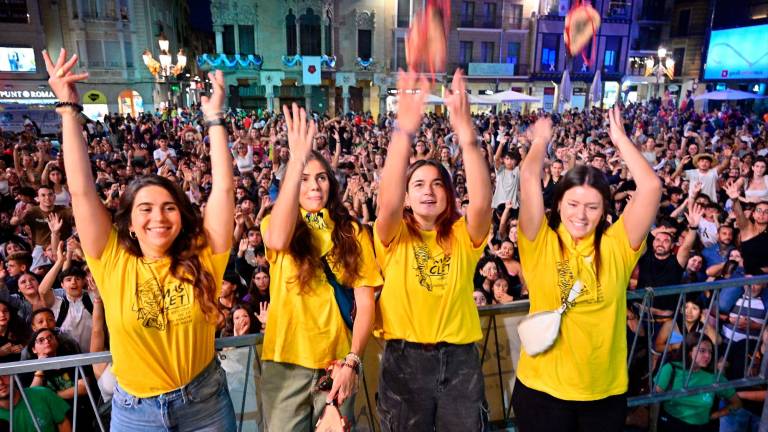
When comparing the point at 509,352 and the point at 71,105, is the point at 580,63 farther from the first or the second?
the point at 71,105

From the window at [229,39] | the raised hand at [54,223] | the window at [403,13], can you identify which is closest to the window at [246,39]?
the window at [229,39]

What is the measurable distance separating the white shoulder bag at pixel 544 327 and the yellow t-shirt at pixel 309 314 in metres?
0.81

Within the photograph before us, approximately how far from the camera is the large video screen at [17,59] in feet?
109

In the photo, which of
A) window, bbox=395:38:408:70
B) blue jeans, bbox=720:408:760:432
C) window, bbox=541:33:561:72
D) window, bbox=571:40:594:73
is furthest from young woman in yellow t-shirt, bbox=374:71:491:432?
window, bbox=571:40:594:73

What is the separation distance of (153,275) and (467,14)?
132 feet

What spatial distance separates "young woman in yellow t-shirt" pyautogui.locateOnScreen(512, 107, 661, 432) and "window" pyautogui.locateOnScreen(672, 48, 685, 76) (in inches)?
1901

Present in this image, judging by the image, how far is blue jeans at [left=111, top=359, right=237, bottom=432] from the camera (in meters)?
2.22

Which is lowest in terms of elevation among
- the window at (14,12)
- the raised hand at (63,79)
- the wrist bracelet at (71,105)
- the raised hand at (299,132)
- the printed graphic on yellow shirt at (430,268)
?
the printed graphic on yellow shirt at (430,268)

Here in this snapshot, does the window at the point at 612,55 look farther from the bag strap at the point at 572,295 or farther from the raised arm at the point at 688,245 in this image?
the bag strap at the point at 572,295

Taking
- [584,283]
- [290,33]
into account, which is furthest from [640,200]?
[290,33]

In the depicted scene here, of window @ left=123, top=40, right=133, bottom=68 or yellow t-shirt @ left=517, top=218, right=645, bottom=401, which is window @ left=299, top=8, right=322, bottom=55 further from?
yellow t-shirt @ left=517, top=218, right=645, bottom=401

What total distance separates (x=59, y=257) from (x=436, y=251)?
4828 mm

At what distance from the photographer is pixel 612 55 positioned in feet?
138

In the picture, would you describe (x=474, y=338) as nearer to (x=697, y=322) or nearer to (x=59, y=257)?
(x=697, y=322)
